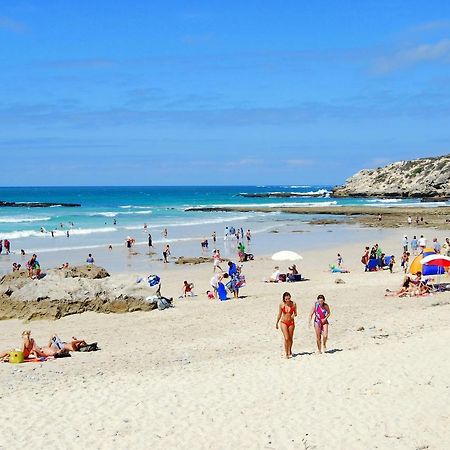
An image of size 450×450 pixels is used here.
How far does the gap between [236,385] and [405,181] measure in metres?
118

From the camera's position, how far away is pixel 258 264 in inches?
1199

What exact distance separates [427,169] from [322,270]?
102 meters

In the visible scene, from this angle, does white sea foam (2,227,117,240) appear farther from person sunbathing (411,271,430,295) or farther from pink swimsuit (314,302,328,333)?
pink swimsuit (314,302,328,333)

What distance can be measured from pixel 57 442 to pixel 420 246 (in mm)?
27409

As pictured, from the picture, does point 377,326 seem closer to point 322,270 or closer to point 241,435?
point 241,435

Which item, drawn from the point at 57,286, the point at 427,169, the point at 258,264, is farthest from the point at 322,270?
the point at 427,169

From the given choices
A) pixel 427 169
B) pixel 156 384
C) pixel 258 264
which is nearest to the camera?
pixel 156 384

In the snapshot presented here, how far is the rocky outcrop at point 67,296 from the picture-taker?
18.0 m

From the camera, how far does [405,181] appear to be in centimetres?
12281

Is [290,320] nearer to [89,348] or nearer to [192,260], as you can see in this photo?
[89,348]

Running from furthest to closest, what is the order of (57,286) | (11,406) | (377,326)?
(57,286)
(377,326)
(11,406)

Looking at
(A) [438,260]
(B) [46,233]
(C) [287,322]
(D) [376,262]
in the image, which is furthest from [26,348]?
(B) [46,233]

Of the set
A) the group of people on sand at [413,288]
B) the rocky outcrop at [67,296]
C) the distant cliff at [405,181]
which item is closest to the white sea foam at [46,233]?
the rocky outcrop at [67,296]

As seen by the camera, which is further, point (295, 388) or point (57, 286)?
point (57, 286)
